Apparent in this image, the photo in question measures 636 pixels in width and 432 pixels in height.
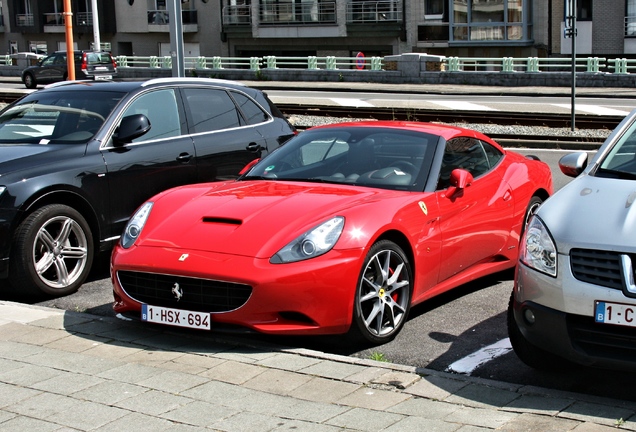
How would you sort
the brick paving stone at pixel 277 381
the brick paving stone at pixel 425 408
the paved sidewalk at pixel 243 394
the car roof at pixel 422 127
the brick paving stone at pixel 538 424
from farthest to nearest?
the car roof at pixel 422 127
the brick paving stone at pixel 277 381
the brick paving stone at pixel 425 408
the paved sidewalk at pixel 243 394
the brick paving stone at pixel 538 424

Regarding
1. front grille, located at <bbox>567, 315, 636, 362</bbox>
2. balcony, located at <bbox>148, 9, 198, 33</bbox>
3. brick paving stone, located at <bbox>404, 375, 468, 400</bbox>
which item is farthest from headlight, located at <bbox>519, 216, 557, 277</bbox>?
balcony, located at <bbox>148, 9, 198, 33</bbox>

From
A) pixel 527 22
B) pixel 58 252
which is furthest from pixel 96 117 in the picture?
pixel 527 22

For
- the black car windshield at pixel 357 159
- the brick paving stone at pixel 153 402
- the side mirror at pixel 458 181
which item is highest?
the black car windshield at pixel 357 159

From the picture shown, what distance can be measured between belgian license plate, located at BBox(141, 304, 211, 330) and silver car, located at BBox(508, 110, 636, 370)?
182cm

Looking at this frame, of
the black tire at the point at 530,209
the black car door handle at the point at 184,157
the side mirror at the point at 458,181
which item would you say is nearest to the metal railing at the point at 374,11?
the black car door handle at the point at 184,157

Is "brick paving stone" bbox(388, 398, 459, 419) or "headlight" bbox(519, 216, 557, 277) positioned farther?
"headlight" bbox(519, 216, 557, 277)

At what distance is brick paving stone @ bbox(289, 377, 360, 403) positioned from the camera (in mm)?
4812

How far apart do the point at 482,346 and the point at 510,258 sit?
1.73m

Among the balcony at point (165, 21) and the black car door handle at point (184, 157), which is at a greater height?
the balcony at point (165, 21)

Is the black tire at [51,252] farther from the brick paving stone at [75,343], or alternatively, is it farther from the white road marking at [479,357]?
the white road marking at [479,357]

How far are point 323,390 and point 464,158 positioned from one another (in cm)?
296

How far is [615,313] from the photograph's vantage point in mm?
4688

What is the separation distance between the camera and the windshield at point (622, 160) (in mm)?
5695

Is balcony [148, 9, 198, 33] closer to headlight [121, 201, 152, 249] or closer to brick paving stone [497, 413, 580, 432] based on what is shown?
headlight [121, 201, 152, 249]
